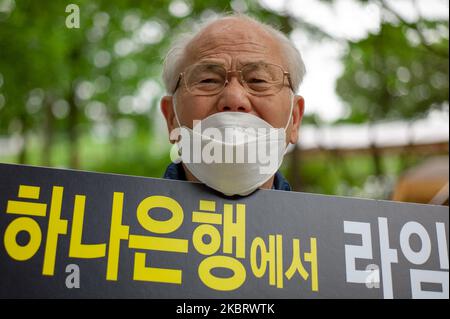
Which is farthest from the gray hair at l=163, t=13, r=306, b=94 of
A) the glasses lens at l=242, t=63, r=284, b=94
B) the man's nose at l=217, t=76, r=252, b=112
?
the man's nose at l=217, t=76, r=252, b=112

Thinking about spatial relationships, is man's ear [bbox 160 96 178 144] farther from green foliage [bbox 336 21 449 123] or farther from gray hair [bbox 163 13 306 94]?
green foliage [bbox 336 21 449 123]

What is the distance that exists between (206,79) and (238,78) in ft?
0.37

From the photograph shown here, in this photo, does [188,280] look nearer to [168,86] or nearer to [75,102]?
[168,86]

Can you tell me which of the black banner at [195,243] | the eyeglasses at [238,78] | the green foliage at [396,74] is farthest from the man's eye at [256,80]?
the green foliage at [396,74]

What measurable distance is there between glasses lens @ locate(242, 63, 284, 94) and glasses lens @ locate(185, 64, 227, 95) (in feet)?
0.27

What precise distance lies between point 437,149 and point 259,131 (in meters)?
6.24

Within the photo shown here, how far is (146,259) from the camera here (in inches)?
55.4

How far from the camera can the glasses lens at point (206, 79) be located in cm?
183

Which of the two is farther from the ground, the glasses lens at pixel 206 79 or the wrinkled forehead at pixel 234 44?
the wrinkled forehead at pixel 234 44

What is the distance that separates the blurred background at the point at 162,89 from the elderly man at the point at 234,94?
2.47ft

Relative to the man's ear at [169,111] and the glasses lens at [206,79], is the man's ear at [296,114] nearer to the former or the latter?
the glasses lens at [206,79]

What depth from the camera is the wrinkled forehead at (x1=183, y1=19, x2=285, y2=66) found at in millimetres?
1896

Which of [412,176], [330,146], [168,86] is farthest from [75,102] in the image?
[168,86]

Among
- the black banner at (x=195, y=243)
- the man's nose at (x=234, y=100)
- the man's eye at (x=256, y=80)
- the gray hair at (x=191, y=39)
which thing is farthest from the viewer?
the gray hair at (x=191, y=39)
